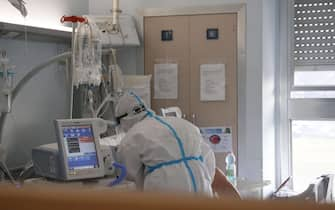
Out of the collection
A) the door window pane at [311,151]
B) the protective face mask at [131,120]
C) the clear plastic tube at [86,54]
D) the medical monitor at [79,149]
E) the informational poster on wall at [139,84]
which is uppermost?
the clear plastic tube at [86,54]

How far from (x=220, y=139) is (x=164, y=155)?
56.4 inches

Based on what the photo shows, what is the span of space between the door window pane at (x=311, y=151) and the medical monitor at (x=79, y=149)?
2128 millimetres

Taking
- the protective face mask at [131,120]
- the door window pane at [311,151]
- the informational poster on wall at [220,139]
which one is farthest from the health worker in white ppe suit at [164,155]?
the door window pane at [311,151]

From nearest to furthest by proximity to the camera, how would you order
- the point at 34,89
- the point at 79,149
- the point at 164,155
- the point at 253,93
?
the point at 164,155 < the point at 79,149 < the point at 34,89 < the point at 253,93

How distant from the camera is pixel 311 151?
4059 mm

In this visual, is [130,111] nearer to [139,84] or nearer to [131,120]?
[131,120]

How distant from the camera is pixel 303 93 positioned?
4074mm

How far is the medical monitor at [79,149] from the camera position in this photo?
2330 millimetres

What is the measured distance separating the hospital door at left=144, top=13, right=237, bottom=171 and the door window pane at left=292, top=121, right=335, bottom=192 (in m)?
0.72

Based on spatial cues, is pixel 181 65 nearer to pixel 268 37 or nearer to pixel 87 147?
pixel 268 37

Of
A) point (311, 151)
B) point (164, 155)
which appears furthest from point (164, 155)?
point (311, 151)

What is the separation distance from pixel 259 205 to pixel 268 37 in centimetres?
374

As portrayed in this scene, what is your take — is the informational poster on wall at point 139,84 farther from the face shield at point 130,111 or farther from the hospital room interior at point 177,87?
the face shield at point 130,111

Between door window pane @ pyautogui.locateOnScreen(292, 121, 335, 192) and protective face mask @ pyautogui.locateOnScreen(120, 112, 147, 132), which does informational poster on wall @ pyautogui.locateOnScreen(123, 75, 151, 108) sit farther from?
door window pane @ pyautogui.locateOnScreen(292, 121, 335, 192)
